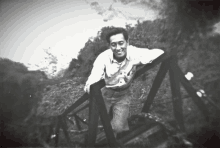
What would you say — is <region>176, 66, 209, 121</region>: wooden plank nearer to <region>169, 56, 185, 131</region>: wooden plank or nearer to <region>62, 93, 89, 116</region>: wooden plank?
<region>169, 56, 185, 131</region>: wooden plank

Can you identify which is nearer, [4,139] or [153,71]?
[153,71]

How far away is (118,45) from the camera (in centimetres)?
259

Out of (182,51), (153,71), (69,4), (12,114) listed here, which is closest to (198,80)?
(182,51)

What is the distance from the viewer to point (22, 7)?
10.5ft

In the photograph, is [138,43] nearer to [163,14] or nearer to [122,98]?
[163,14]

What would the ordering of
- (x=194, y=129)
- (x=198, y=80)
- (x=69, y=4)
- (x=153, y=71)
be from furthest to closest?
(x=69, y=4) → (x=153, y=71) → (x=198, y=80) → (x=194, y=129)

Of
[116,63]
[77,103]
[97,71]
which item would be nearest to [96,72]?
[97,71]

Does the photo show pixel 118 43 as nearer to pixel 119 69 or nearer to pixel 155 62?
pixel 119 69

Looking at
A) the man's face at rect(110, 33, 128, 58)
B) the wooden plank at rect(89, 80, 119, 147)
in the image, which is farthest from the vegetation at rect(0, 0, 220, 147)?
the wooden plank at rect(89, 80, 119, 147)

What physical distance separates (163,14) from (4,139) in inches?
151

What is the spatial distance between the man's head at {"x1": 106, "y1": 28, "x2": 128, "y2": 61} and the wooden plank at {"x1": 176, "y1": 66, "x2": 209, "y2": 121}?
864 mm

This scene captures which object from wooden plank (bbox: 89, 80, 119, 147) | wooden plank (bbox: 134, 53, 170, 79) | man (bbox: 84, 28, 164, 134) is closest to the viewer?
wooden plank (bbox: 89, 80, 119, 147)

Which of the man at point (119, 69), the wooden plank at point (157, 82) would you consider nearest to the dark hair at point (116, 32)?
the man at point (119, 69)

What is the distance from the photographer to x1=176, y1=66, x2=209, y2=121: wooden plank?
2.46 meters
